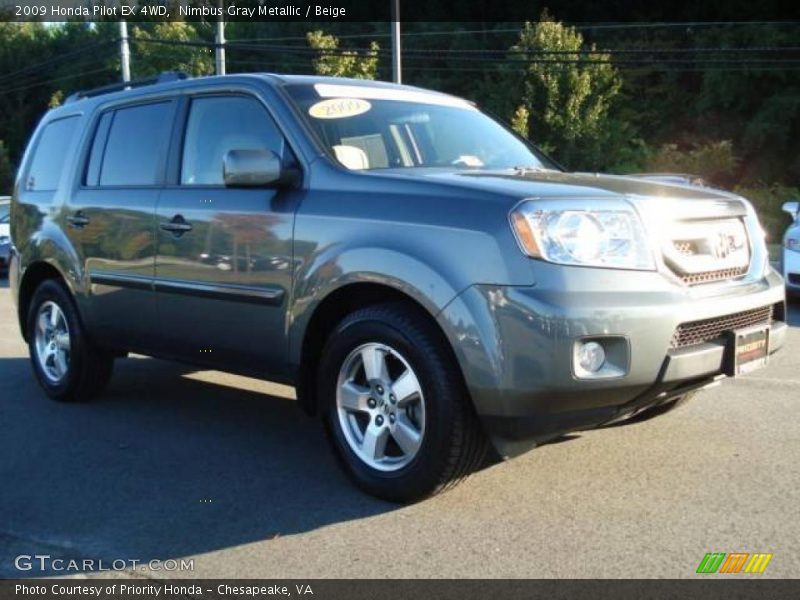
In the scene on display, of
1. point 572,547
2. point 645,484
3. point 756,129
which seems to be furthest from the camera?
point 756,129

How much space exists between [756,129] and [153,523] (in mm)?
34610

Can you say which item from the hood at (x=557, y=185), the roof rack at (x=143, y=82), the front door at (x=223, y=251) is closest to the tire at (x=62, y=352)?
the front door at (x=223, y=251)

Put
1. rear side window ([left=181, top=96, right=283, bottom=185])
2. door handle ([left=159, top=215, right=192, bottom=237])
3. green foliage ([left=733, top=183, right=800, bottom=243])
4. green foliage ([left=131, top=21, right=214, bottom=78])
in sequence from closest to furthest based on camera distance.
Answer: rear side window ([left=181, top=96, right=283, bottom=185]) → door handle ([left=159, top=215, right=192, bottom=237]) → green foliage ([left=733, top=183, right=800, bottom=243]) → green foliage ([left=131, top=21, right=214, bottom=78])

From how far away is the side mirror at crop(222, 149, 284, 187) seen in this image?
4.18 metres

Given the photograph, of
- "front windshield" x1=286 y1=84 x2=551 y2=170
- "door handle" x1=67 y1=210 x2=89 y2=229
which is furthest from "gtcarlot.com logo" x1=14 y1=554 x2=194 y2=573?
"door handle" x1=67 y1=210 x2=89 y2=229

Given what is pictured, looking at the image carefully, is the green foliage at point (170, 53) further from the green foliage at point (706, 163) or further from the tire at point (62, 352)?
the tire at point (62, 352)

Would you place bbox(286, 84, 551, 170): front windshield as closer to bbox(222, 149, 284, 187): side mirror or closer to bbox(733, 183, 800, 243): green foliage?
bbox(222, 149, 284, 187): side mirror

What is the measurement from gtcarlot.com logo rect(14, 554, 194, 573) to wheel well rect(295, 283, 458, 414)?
114 cm

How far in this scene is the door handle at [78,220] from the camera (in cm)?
558

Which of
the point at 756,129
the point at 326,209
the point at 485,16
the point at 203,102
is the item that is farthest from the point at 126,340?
the point at 485,16

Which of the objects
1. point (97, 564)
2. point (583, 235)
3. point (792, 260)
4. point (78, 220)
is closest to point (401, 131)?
point (583, 235)

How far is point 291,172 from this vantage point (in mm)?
4293

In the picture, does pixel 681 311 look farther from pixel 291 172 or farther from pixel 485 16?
pixel 485 16

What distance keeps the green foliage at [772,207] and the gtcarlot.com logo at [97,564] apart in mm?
23570
